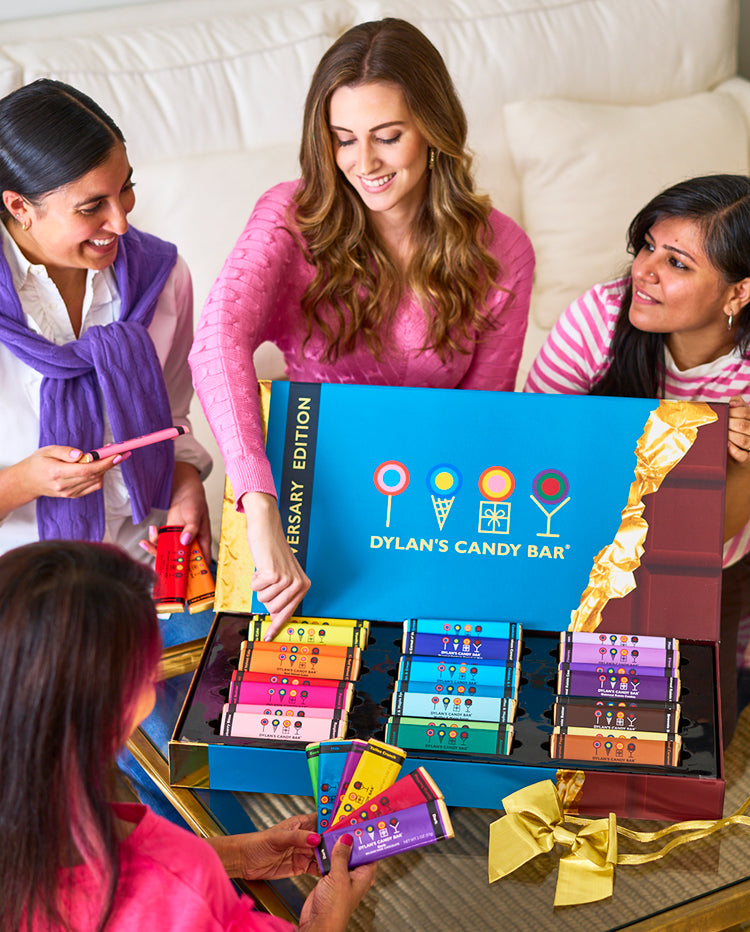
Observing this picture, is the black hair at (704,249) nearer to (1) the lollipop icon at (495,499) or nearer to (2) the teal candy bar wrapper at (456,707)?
(1) the lollipop icon at (495,499)

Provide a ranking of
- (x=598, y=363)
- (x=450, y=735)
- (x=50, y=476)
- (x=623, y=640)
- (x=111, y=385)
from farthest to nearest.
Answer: (x=598, y=363) → (x=111, y=385) → (x=50, y=476) → (x=623, y=640) → (x=450, y=735)

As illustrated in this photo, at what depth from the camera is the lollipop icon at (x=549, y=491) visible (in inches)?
47.6

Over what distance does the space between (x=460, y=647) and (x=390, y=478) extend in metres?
0.23

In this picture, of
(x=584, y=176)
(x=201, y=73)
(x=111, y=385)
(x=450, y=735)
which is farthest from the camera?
(x=584, y=176)

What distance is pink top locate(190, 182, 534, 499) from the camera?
48.5 inches

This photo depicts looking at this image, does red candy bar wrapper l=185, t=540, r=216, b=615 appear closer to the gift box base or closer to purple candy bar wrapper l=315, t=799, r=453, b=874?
the gift box base

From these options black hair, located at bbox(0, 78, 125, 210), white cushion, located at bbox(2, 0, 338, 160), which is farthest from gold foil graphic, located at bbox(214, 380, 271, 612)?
white cushion, located at bbox(2, 0, 338, 160)

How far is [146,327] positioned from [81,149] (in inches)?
12.3

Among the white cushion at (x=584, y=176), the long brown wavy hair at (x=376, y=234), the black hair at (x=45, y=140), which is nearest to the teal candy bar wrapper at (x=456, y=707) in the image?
the long brown wavy hair at (x=376, y=234)

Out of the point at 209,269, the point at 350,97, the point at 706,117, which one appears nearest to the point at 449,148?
the point at 350,97

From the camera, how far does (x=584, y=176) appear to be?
7.27 ft

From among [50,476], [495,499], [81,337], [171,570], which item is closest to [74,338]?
[81,337]

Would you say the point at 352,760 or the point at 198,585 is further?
the point at 198,585

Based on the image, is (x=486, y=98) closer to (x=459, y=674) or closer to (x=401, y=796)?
(x=459, y=674)
